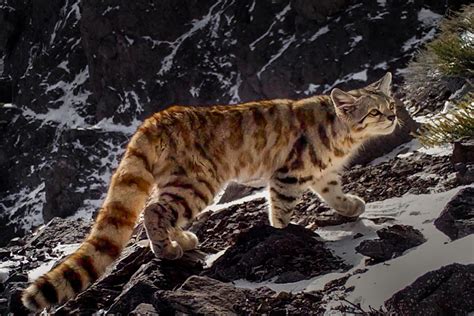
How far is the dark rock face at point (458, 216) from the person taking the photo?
5020mm

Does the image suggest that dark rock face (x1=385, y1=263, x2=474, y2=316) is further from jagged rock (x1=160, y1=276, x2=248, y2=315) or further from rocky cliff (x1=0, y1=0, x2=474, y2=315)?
jagged rock (x1=160, y1=276, x2=248, y2=315)

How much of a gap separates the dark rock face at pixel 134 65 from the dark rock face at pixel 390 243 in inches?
1058

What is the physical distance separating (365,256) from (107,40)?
44939 millimetres

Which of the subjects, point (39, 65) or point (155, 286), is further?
point (39, 65)

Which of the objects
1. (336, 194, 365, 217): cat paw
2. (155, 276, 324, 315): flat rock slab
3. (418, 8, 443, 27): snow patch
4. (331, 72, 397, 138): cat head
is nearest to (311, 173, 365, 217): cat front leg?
(336, 194, 365, 217): cat paw

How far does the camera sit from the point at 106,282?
619 cm

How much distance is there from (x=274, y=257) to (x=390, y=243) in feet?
3.41

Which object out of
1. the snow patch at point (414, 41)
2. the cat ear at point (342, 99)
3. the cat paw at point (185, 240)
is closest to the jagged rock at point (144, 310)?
the cat paw at point (185, 240)

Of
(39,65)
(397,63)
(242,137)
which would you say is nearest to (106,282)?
(242,137)

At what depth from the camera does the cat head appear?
21.9 ft

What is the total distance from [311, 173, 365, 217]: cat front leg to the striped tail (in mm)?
1953

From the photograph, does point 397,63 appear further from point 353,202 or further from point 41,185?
point 41,185

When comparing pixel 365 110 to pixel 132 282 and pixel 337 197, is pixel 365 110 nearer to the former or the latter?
pixel 337 197

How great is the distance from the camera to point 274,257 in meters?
5.55
